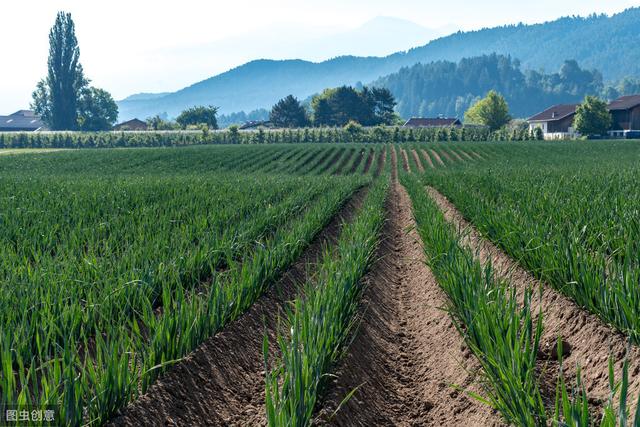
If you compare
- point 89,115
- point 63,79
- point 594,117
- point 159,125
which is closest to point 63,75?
point 63,79

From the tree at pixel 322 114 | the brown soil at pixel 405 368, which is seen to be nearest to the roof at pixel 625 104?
the tree at pixel 322 114

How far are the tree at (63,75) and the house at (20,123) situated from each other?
27285mm

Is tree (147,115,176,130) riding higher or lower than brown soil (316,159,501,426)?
higher

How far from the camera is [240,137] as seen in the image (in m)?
87.6

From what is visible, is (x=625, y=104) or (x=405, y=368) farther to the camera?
(x=625, y=104)

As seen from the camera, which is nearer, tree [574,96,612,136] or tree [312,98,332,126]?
tree [574,96,612,136]

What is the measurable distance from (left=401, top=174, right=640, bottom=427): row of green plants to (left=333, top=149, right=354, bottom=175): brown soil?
35526 millimetres

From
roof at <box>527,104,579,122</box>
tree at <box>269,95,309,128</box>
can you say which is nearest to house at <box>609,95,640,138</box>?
roof at <box>527,104,579,122</box>

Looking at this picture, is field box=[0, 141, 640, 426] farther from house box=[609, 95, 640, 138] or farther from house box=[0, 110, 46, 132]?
house box=[0, 110, 46, 132]

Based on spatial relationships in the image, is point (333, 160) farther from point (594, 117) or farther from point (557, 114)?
point (557, 114)

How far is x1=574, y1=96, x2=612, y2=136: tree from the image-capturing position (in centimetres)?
8444

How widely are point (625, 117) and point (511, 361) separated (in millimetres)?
101446

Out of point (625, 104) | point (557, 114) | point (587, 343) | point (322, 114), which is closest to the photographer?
point (587, 343)

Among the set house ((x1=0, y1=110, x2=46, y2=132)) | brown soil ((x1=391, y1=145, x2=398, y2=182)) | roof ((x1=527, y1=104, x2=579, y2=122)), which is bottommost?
brown soil ((x1=391, y1=145, x2=398, y2=182))
